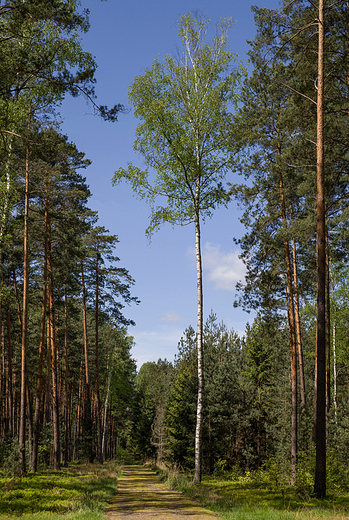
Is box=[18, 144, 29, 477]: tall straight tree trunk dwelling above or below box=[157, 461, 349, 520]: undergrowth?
above

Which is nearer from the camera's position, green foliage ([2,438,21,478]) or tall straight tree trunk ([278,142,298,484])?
green foliage ([2,438,21,478])

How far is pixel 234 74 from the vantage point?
1611cm

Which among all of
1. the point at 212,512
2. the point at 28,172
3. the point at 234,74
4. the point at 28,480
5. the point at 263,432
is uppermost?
the point at 234,74

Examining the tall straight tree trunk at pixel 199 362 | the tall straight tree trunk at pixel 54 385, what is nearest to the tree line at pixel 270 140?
the tall straight tree trunk at pixel 199 362

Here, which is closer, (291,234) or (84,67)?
(84,67)

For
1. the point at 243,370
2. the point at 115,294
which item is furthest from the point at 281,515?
the point at 243,370

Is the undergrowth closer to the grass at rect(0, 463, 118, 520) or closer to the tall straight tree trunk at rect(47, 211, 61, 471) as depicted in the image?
the grass at rect(0, 463, 118, 520)

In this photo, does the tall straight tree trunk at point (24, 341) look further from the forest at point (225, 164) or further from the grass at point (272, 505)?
the grass at point (272, 505)

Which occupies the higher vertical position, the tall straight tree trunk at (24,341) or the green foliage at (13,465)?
the tall straight tree trunk at (24,341)

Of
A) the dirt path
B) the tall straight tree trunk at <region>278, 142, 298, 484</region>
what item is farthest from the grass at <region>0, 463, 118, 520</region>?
the tall straight tree trunk at <region>278, 142, 298, 484</region>

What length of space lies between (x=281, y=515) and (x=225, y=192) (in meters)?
11.7

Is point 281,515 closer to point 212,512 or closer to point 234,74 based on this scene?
point 212,512

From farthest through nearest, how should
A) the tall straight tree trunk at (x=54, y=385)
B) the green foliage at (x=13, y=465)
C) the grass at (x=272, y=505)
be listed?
the tall straight tree trunk at (x=54, y=385) → the green foliage at (x=13, y=465) → the grass at (x=272, y=505)

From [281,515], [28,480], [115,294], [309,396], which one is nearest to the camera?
[281,515]
